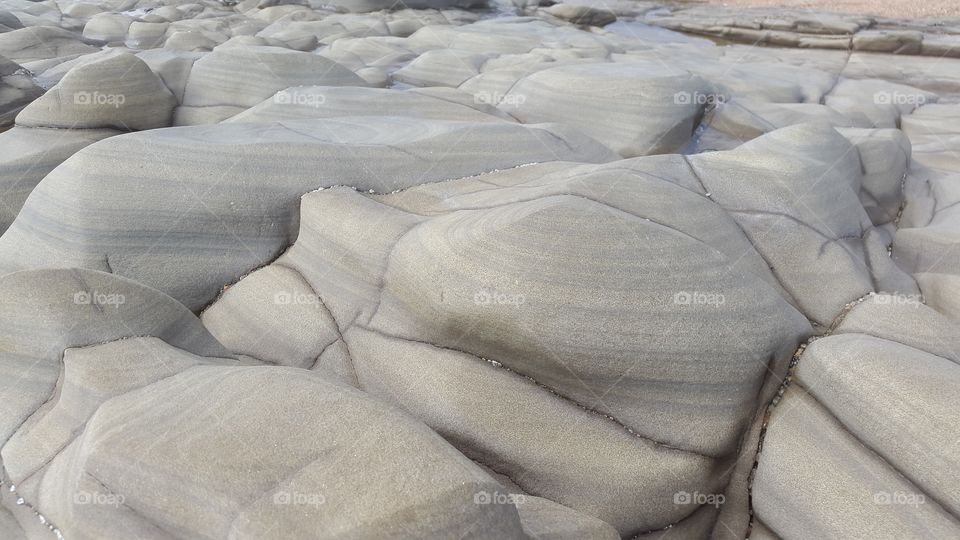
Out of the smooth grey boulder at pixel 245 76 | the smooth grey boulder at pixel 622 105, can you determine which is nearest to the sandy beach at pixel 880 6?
the smooth grey boulder at pixel 622 105

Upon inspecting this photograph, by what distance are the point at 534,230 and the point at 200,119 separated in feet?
13.2

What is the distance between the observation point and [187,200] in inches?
141

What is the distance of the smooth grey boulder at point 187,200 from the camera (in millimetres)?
3514

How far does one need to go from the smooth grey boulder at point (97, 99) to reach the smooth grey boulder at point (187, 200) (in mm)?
1543

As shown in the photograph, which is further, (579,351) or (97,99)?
(97,99)

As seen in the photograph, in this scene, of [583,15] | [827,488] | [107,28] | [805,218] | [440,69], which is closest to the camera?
[827,488]

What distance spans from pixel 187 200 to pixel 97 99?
215 centimetres

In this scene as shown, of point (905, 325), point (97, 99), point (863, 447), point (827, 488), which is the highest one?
point (97, 99)

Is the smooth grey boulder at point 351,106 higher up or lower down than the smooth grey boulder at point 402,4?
higher up

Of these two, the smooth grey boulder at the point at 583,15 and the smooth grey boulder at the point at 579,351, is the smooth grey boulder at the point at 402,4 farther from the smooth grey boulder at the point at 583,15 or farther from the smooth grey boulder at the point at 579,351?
the smooth grey boulder at the point at 579,351

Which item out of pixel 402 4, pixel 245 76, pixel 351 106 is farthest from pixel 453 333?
pixel 402 4

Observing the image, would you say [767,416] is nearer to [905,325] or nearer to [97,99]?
[905,325]

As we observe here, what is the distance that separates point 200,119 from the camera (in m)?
5.52

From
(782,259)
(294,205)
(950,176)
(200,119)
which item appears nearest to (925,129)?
(950,176)
